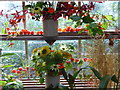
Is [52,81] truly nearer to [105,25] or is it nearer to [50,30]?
[50,30]

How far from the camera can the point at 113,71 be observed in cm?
129

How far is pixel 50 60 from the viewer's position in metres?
1.37

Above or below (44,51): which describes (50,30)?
above

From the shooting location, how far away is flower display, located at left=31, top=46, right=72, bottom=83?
1.37 meters

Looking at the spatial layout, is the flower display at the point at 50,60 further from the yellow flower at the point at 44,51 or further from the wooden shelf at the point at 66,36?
the wooden shelf at the point at 66,36

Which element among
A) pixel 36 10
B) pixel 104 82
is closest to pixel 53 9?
pixel 36 10

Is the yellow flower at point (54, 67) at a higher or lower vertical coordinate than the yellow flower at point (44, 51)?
lower

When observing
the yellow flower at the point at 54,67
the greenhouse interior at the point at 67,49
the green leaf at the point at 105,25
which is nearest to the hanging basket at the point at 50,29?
the greenhouse interior at the point at 67,49

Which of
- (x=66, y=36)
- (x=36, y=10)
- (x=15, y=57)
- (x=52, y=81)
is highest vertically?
(x=36, y=10)

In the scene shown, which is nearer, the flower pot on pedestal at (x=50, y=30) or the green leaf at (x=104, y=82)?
the green leaf at (x=104, y=82)

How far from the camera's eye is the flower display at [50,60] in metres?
1.37

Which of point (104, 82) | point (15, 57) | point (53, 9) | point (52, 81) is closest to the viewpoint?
point (104, 82)

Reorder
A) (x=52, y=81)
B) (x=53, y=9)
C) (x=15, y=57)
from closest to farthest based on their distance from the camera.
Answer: (x=53, y=9), (x=52, y=81), (x=15, y=57)

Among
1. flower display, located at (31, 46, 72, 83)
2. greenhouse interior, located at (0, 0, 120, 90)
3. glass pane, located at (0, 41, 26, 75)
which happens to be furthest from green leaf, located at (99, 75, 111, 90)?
glass pane, located at (0, 41, 26, 75)
